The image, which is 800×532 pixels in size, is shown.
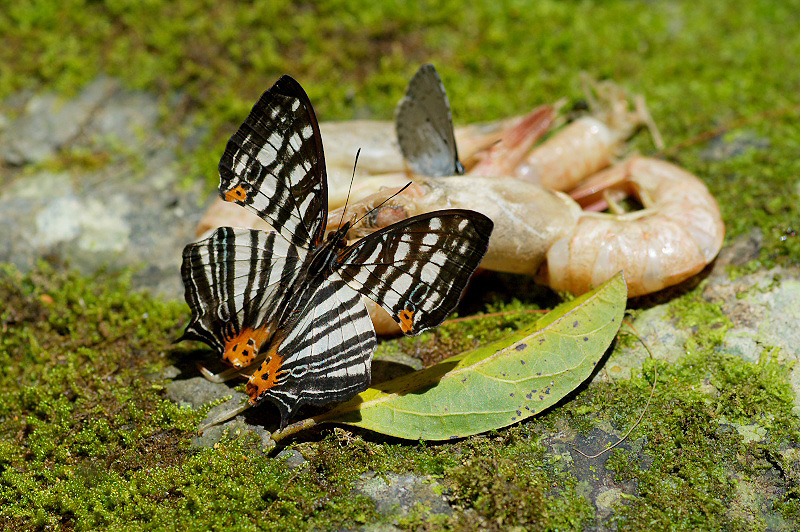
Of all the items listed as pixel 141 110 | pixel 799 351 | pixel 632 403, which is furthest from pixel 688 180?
pixel 141 110

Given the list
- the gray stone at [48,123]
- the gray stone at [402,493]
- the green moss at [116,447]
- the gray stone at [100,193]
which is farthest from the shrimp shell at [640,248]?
the gray stone at [48,123]

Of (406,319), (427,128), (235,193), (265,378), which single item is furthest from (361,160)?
(265,378)

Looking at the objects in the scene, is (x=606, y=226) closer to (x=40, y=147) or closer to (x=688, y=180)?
(x=688, y=180)

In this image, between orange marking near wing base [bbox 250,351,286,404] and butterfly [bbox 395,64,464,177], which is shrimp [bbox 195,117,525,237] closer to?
butterfly [bbox 395,64,464,177]

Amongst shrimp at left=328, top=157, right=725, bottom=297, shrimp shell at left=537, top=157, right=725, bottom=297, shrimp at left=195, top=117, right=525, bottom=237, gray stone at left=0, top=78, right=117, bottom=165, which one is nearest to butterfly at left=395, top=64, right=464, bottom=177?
shrimp at left=195, top=117, right=525, bottom=237

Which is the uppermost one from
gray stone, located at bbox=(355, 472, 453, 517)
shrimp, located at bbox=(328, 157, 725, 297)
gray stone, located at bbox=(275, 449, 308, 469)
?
shrimp, located at bbox=(328, 157, 725, 297)

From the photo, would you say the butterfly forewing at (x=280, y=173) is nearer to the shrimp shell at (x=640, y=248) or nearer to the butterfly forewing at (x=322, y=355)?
the butterfly forewing at (x=322, y=355)
